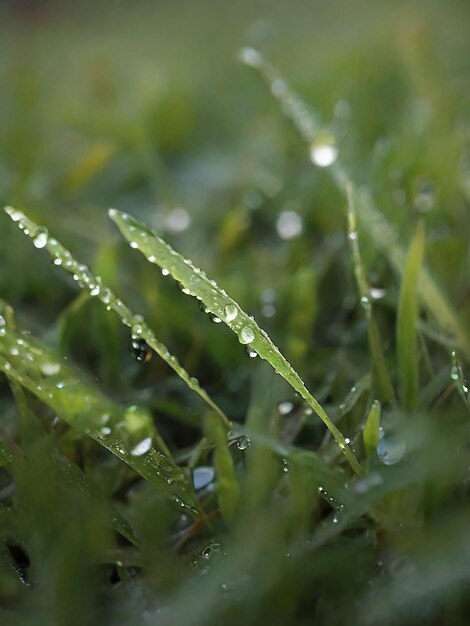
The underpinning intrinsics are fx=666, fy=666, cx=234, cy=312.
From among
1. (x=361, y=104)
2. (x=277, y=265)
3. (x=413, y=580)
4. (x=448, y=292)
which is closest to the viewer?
(x=413, y=580)

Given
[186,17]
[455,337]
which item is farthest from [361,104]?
[186,17]

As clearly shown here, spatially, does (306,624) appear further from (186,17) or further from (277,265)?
(186,17)

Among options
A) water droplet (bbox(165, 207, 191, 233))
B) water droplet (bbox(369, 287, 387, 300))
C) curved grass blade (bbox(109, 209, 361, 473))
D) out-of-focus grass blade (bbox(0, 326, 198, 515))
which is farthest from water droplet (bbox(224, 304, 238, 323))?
water droplet (bbox(165, 207, 191, 233))

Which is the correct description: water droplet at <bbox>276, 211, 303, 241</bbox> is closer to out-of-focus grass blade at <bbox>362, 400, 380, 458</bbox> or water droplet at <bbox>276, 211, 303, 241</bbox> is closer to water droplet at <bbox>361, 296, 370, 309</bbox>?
water droplet at <bbox>361, 296, 370, 309</bbox>

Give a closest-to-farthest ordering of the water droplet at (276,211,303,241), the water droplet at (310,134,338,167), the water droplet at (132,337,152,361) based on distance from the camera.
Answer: the water droplet at (132,337,152,361), the water droplet at (310,134,338,167), the water droplet at (276,211,303,241)

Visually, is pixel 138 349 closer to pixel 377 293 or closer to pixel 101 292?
pixel 101 292

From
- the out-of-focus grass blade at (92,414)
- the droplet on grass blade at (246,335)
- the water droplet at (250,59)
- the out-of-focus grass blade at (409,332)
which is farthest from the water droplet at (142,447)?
the water droplet at (250,59)

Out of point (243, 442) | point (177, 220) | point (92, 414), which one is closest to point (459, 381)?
point (243, 442)

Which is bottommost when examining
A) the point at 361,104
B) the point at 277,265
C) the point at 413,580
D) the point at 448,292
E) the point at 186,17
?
the point at 413,580
